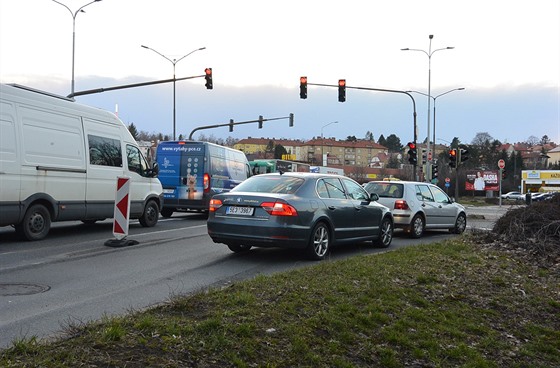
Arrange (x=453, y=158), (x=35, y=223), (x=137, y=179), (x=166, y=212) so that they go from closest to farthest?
(x=35, y=223)
(x=137, y=179)
(x=166, y=212)
(x=453, y=158)

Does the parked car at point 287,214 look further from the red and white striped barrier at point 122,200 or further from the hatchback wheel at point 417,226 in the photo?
the hatchback wheel at point 417,226

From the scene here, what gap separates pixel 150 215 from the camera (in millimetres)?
15367

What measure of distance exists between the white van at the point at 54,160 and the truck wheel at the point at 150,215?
567 millimetres

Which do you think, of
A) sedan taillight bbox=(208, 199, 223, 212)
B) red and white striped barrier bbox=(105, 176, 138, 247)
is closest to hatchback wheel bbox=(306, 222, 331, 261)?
sedan taillight bbox=(208, 199, 223, 212)

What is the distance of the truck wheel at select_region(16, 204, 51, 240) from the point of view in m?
11.0

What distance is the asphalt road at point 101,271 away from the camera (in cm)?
584

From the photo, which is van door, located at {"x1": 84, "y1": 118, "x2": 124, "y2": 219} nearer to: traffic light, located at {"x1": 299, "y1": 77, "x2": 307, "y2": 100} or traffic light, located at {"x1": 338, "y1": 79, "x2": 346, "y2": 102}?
traffic light, located at {"x1": 299, "y1": 77, "x2": 307, "y2": 100}

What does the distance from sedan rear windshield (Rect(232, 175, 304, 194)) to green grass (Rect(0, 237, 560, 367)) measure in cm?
203

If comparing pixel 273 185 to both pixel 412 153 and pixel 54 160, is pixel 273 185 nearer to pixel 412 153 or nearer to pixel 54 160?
pixel 54 160

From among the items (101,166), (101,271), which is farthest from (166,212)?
(101,271)

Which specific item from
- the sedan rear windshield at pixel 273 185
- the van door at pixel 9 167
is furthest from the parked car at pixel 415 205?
the van door at pixel 9 167

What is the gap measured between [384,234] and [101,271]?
633 cm

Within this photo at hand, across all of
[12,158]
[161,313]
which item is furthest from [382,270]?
[12,158]

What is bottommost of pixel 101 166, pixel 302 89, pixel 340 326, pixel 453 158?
pixel 340 326
